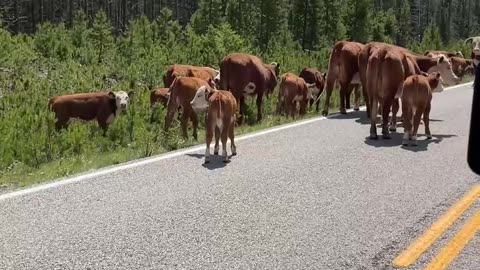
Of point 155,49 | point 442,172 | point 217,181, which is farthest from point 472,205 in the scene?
point 155,49

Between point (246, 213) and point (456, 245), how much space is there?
2037 millimetres

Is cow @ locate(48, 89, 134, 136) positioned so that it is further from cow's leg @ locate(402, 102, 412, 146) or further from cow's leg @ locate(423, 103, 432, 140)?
cow's leg @ locate(423, 103, 432, 140)

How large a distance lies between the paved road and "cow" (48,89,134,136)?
508 cm

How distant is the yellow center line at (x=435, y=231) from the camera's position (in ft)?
16.2

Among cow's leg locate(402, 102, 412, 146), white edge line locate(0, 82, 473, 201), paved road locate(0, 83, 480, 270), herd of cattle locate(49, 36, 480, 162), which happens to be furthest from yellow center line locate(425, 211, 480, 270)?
white edge line locate(0, 82, 473, 201)

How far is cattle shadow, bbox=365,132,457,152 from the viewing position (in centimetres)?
1014

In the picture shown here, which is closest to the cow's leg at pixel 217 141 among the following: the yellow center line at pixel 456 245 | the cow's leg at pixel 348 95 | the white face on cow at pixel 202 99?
the white face on cow at pixel 202 99

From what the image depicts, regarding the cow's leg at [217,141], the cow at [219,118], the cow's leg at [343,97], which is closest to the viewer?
the cow at [219,118]

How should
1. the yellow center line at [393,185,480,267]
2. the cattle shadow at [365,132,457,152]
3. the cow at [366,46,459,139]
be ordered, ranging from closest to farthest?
1. the yellow center line at [393,185,480,267]
2. the cattle shadow at [365,132,457,152]
3. the cow at [366,46,459,139]

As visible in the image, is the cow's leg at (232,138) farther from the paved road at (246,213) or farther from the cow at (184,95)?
the cow at (184,95)

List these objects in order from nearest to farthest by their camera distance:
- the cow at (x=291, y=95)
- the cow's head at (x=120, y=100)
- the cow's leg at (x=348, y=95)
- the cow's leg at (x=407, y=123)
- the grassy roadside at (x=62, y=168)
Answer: the grassy roadside at (x=62, y=168) → the cow's leg at (x=407, y=123) → the cow's head at (x=120, y=100) → the cow's leg at (x=348, y=95) → the cow at (x=291, y=95)

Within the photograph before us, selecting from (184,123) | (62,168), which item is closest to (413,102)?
(184,123)

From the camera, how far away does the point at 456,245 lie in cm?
526

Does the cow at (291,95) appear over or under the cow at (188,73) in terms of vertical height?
under
